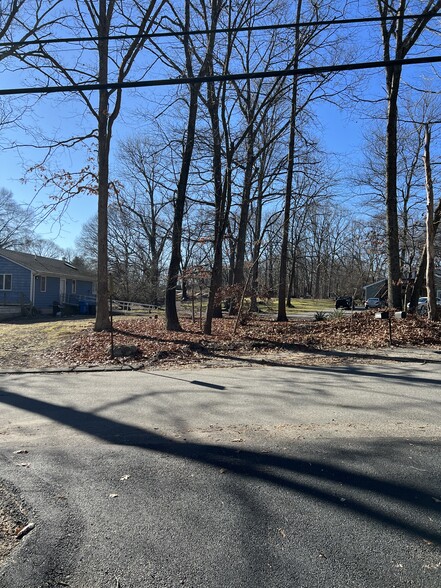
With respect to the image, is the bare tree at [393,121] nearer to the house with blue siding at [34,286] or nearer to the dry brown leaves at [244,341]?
the dry brown leaves at [244,341]

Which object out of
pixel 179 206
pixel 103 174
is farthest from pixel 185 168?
pixel 103 174

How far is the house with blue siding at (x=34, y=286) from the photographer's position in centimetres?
2955

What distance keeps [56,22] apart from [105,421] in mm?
13937

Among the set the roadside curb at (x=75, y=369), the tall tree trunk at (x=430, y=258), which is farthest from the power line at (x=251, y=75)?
the tall tree trunk at (x=430, y=258)

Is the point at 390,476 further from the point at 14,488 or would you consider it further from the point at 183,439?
the point at 14,488

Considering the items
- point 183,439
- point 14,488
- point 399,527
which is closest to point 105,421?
point 183,439

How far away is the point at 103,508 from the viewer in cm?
338

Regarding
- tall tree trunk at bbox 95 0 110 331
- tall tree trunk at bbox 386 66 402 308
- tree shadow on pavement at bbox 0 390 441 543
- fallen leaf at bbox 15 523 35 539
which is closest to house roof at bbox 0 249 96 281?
tall tree trunk at bbox 95 0 110 331

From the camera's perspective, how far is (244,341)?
1351 cm

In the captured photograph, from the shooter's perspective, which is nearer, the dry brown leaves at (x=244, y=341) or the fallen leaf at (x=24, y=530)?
the fallen leaf at (x=24, y=530)

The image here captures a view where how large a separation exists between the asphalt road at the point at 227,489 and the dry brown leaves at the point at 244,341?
4356 millimetres

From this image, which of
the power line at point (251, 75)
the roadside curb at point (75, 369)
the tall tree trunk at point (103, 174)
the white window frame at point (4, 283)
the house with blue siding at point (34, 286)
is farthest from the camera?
the white window frame at point (4, 283)

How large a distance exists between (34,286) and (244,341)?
21506mm

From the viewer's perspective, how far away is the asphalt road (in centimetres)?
263
